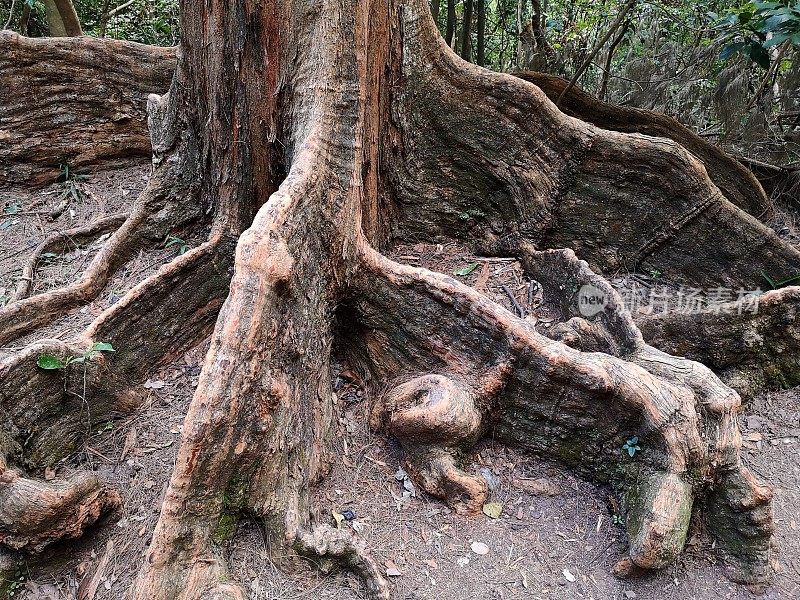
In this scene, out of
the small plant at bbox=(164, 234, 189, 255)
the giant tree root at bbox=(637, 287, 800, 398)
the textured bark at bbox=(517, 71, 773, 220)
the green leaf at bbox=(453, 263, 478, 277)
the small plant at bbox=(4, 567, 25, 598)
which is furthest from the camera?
the textured bark at bbox=(517, 71, 773, 220)

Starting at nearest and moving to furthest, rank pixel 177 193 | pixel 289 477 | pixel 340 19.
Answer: pixel 289 477, pixel 340 19, pixel 177 193

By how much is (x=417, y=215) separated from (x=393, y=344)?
134cm

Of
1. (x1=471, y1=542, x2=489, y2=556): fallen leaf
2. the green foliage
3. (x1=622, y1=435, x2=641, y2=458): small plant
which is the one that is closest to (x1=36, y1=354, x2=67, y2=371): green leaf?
(x1=471, y1=542, x2=489, y2=556): fallen leaf

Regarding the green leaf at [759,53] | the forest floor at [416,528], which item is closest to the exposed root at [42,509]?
the forest floor at [416,528]

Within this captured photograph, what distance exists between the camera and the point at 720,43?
547 cm

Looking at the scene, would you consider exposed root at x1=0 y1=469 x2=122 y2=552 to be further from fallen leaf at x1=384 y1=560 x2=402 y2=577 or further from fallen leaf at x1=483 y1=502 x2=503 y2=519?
fallen leaf at x1=483 y1=502 x2=503 y2=519

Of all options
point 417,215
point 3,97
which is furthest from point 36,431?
point 3,97

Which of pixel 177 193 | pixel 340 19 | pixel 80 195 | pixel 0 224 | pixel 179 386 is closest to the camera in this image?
pixel 340 19

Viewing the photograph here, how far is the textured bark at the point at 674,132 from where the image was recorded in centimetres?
475

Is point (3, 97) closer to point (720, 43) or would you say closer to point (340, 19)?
point (340, 19)

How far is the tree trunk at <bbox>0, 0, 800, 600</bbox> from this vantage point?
7.91ft

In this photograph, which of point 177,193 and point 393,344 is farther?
point 177,193

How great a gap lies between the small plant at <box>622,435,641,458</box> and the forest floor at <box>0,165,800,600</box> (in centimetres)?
28

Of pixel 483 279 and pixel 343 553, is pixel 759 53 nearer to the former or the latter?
pixel 483 279
